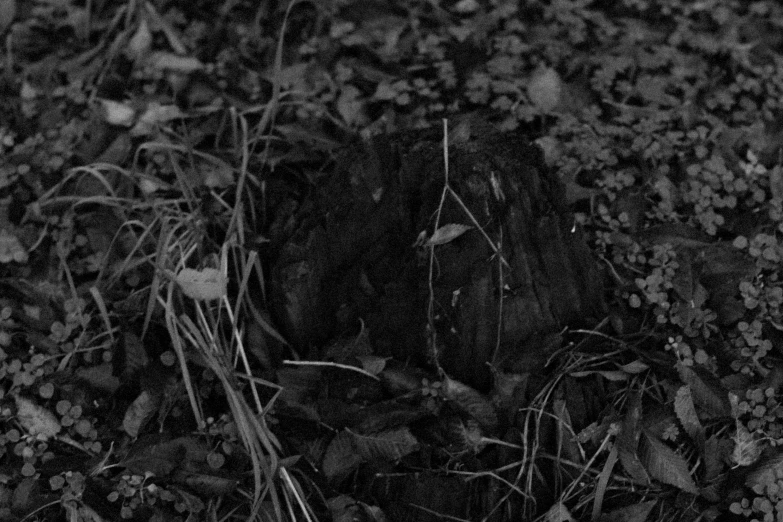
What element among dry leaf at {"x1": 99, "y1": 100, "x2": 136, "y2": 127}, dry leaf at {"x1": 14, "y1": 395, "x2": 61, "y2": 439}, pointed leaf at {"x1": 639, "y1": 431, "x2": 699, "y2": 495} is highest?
dry leaf at {"x1": 99, "y1": 100, "x2": 136, "y2": 127}

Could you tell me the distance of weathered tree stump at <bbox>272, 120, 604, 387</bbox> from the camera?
2.36 m

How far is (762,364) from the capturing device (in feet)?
8.25

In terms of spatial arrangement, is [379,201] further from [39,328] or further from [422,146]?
[39,328]

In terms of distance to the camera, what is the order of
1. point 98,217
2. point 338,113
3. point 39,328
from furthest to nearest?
point 338,113 → point 98,217 → point 39,328

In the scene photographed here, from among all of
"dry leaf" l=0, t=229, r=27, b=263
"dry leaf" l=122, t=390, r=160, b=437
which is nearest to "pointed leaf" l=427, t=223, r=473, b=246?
"dry leaf" l=122, t=390, r=160, b=437

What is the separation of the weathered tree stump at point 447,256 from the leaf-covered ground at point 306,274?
62 mm

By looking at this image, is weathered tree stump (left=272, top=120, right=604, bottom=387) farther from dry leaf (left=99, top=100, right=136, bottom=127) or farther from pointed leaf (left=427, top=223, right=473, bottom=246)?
dry leaf (left=99, top=100, right=136, bottom=127)

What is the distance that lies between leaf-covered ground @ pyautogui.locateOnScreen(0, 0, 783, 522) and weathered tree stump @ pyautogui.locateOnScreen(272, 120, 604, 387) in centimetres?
6

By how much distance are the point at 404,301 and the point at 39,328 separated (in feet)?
3.73

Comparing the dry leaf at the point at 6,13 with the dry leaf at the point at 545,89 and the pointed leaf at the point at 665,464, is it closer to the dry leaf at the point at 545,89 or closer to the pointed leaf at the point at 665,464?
the dry leaf at the point at 545,89

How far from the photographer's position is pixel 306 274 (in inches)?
99.8

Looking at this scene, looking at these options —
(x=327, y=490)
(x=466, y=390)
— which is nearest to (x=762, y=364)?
(x=466, y=390)

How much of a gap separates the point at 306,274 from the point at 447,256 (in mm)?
431

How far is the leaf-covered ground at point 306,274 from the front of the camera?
2.34 m
